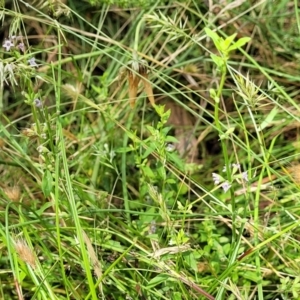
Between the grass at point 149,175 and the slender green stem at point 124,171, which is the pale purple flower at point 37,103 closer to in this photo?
the grass at point 149,175

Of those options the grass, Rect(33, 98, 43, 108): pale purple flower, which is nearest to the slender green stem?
the grass

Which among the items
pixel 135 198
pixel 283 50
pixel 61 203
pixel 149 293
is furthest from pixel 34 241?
pixel 283 50

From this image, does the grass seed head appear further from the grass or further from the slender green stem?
the slender green stem

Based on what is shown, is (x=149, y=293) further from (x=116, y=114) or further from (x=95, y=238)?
(x=116, y=114)

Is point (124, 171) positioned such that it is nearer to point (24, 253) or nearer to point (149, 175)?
point (149, 175)

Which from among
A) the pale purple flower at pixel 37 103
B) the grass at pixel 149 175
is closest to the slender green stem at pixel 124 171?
the grass at pixel 149 175

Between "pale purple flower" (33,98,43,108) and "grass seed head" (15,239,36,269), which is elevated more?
"pale purple flower" (33,98,43,108)

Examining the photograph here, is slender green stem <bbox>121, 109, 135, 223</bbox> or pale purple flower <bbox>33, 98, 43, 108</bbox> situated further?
slender green stem <bbox>121, 109, 135, 223</bbox>

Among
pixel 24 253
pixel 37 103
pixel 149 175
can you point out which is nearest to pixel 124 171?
pixel 149 175
